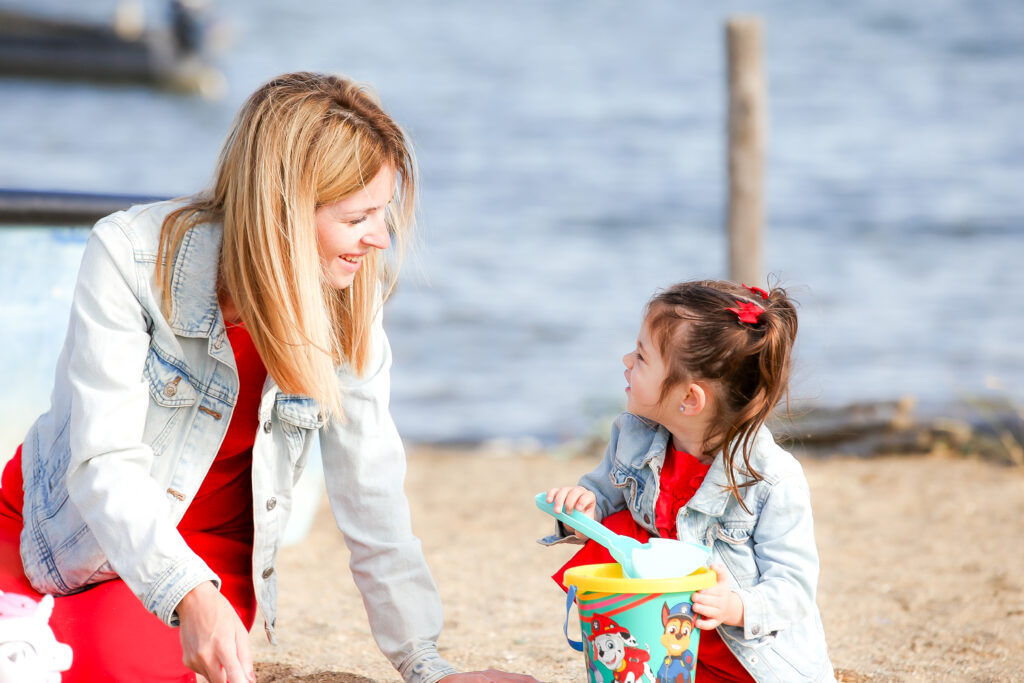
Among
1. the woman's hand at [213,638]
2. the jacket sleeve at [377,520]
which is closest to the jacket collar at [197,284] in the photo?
the jacket sleeve at [377,520]

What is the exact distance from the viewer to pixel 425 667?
2.20 metres

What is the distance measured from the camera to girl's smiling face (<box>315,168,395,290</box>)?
207cm

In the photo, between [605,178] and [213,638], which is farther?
[605,178]

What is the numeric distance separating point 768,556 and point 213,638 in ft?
3.16

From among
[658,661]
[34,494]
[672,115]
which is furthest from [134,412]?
[672,115]

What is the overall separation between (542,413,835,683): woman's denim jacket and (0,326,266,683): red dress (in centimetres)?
93

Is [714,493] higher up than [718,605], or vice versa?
[714,493]

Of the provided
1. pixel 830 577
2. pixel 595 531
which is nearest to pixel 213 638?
pixel 595 531

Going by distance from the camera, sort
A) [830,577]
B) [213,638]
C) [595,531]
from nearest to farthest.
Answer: [213,638] < [595,531] < [830,577]

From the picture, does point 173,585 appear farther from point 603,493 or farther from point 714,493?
point 714,493

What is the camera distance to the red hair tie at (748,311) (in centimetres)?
192

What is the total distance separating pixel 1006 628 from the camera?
2898 millimetres

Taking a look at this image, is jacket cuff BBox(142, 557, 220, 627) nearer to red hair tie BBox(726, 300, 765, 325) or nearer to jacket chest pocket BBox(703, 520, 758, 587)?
jacket chest pocket BBox(703, 520, 758, 587)

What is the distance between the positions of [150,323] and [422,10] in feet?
90.2
